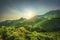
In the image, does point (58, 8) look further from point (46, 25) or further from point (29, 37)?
point (29, 37)

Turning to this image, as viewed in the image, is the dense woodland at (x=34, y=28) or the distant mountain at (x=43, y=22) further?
the distant mountain at (x=43, y=22)

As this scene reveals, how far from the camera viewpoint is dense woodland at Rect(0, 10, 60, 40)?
673 cm

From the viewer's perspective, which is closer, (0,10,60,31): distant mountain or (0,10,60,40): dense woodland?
(0,10,60,40): dense woodland

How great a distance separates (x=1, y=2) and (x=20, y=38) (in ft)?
4.66

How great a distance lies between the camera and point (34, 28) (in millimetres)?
6895

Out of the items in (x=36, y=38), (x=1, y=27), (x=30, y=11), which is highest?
(x=30, y=11)

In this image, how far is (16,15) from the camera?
6.97 meters

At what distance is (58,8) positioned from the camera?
7.05 m

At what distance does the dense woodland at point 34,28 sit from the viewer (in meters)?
6.73

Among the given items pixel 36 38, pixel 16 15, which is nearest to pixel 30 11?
pixel 16 15

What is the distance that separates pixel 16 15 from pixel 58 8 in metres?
1.47

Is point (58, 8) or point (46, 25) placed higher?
point (58, 8)

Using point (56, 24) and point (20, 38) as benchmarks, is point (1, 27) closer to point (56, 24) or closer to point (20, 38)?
point (20, 38)

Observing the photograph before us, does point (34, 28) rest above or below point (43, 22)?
below
